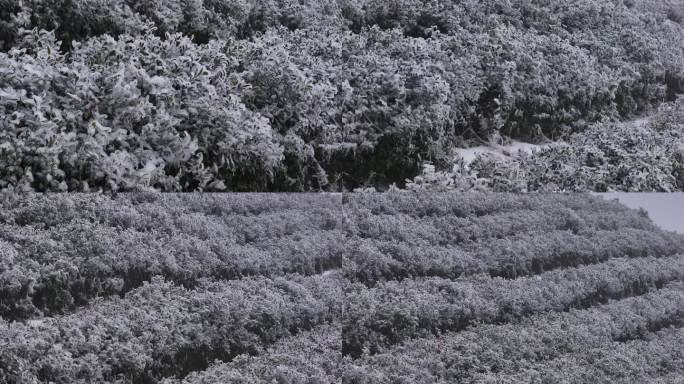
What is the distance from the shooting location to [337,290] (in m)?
2.55

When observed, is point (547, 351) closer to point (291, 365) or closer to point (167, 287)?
point (291, 365)

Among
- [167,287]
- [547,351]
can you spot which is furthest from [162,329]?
[547,351]

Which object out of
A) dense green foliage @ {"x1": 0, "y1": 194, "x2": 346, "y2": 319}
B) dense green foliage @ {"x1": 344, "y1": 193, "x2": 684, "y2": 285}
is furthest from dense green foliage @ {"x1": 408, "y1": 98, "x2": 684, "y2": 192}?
dense green foliage @ {"x1": 0, "y1": 194, "x2": 346, "y2": 319}

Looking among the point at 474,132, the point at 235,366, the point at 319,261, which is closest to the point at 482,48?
the point at 474,132

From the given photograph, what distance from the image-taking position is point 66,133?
2115 millimetres

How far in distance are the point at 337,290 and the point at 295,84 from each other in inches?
27.7

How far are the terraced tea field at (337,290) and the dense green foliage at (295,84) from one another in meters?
0.11

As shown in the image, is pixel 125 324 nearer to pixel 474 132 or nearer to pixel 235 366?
pixel 235 366

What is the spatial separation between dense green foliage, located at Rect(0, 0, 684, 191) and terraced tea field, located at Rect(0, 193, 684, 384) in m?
0.11

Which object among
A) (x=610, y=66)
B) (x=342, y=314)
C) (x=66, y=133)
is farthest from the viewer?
(x=610, y=66)

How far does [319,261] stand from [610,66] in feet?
7.31

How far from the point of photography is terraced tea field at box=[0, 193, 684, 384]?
78.7 inches

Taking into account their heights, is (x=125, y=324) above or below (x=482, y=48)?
below

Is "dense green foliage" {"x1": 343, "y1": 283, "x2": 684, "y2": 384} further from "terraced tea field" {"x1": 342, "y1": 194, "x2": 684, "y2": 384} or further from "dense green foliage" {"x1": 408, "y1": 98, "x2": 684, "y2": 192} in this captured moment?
"dense green foliage" {"x1": 408, "y1": 98, "x2": 684, "y2": 192}
